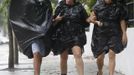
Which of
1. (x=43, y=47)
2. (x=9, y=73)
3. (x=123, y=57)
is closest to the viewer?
(x=43, y=47)

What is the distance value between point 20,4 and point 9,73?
4.74 m

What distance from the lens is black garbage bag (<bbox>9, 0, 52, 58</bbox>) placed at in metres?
8.74

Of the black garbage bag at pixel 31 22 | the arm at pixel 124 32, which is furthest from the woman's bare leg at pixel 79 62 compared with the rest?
the arm at pixel 124 32

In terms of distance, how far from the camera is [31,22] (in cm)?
877

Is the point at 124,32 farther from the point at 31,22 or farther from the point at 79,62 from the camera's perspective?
the point at 31,22

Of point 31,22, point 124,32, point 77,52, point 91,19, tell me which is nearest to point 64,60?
point 77,52

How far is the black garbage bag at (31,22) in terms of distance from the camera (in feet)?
28.7

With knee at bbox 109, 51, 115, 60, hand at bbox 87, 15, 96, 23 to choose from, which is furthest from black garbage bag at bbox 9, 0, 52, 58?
knee at bbox 109, 51, 115, 60

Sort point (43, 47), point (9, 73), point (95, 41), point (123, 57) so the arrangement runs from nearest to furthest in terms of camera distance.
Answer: point (43, 47) < point (95, 41) < point (123, 57) < point (9, 73)

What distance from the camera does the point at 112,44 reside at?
8953 mm

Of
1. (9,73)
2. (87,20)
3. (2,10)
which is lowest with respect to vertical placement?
(9,73)

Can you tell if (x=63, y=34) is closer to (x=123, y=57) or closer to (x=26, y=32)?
(x=26, y=32)

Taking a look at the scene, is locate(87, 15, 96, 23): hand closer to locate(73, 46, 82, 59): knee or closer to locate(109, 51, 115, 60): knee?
locate(73, 46, 82, 59): knee

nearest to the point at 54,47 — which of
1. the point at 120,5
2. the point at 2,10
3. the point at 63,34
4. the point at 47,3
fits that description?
the point at 63,34
